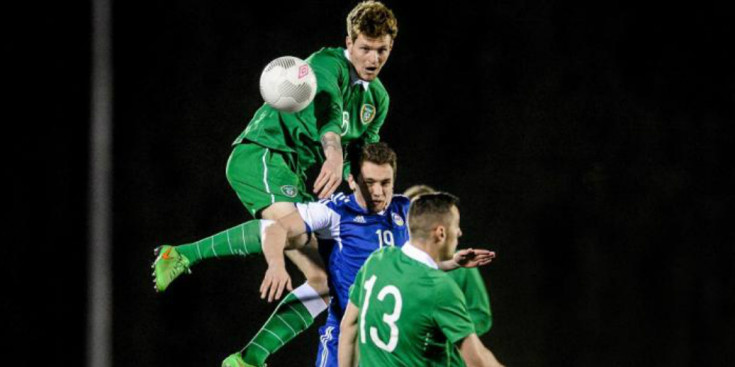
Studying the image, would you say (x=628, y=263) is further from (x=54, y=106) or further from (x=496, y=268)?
(x=54, y=106)

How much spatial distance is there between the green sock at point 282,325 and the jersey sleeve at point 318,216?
0.26 metres

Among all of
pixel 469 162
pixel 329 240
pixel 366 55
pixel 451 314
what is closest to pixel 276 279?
pixel 329 240

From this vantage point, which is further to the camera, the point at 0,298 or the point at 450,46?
the point at 450,46

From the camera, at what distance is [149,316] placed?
11.6 feet

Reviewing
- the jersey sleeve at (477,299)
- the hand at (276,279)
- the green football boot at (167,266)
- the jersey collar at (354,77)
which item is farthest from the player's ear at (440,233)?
the green football boot at (167,266)

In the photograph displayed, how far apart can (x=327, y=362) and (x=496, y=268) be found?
0.84m

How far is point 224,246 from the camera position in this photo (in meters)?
3.40

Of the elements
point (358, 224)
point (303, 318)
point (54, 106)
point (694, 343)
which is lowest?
point (694, 343)

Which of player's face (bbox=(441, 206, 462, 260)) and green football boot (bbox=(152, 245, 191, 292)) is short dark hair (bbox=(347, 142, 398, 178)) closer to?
player's face (bbox=(441, 206, 462, 260))

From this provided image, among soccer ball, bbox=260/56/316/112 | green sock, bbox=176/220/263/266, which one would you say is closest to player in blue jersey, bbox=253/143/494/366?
green sock, bbox=176/220/263/266

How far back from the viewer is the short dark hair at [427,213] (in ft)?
9.02

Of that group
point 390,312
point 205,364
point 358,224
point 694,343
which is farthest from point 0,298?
point 694,343

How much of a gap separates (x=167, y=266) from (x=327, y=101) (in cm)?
85

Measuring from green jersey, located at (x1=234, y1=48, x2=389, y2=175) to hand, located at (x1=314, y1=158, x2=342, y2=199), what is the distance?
13 cm
